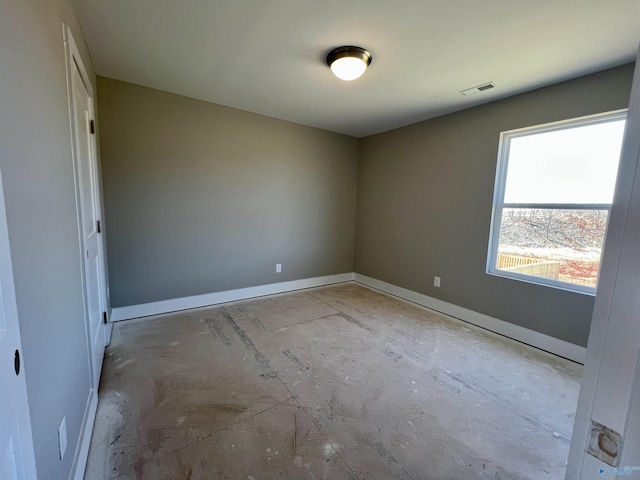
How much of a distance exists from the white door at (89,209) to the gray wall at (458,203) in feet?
11.4

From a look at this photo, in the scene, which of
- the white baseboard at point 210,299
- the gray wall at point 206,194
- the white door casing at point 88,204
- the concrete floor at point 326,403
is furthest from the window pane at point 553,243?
the white door casing at point 88,204

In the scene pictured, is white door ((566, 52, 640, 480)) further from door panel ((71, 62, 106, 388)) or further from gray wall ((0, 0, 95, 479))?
door panel ((71, 62, 106, 388))

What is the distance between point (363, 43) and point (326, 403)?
101 inches

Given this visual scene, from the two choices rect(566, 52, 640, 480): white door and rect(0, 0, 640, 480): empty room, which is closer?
rect(566, 52, 640, 480): white door

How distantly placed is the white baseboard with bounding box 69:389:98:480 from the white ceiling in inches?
95.7

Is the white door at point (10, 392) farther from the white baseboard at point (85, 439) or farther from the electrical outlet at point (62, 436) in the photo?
the white baseboard at point (85, 439)

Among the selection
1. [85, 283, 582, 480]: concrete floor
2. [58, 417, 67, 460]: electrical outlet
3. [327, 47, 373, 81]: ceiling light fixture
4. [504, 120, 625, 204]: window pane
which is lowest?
[85, 283, 582, 480]: concrete floor

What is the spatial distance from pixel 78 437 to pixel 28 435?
1.01 metres

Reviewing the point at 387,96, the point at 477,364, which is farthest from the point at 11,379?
the point at 387,96

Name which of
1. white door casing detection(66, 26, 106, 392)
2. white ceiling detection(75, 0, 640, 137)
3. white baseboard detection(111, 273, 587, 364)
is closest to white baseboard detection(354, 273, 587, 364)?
white baseboard detection(111, 273, 587, 364)

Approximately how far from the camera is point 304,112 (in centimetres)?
348

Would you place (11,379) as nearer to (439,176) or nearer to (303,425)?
(303,425)

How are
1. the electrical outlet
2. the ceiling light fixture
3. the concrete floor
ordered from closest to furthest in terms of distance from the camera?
the electrical outlet, the concrete floor, the ceiling light fixture

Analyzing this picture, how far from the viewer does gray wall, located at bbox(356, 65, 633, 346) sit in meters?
2.42
